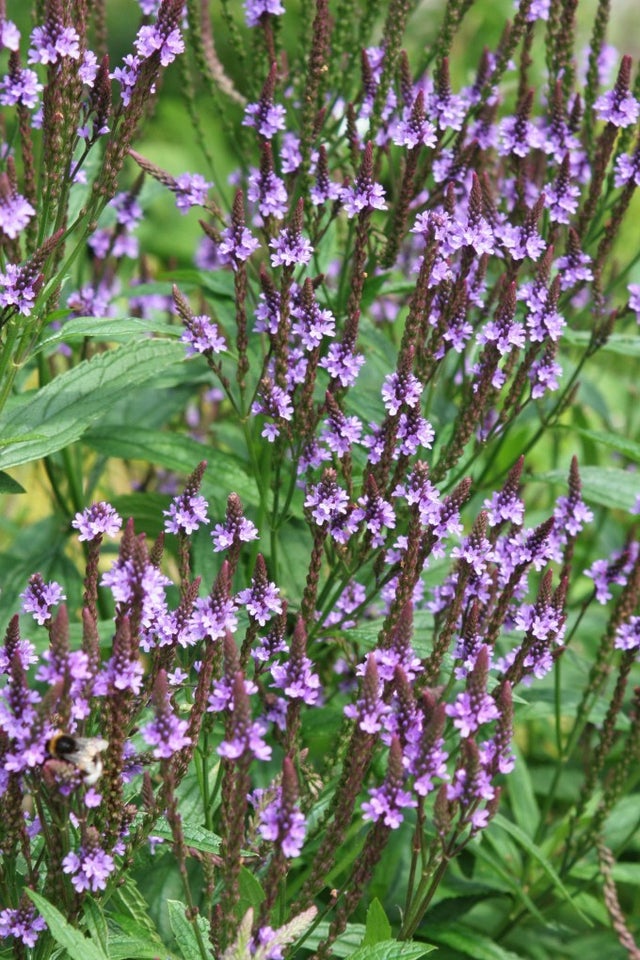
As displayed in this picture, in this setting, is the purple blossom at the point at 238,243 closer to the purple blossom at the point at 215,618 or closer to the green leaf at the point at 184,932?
the purple blossom at the point at 215,618

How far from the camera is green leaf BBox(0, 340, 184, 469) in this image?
3.28m

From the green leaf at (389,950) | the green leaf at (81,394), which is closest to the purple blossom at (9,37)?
the green leaf at (81,394)

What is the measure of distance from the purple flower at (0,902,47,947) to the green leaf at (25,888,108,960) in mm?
134

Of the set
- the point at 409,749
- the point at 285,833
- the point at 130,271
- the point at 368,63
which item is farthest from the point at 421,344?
the point at 130,271

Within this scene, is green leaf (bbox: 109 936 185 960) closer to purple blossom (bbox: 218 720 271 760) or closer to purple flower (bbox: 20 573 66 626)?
purple blossom (bbox: 218 720 271 760)

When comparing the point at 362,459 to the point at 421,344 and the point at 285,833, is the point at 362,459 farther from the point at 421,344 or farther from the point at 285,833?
the point at 285,833

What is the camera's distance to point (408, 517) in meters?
3.12

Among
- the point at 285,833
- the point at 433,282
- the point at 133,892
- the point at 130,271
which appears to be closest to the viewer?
the point at 285,833

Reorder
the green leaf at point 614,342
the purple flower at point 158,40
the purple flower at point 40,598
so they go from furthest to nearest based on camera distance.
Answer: the green leaf at point 614,342, the purple flower at point 158,40, the purple flower at point 40,598

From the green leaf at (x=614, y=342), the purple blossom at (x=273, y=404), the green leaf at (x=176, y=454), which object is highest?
the green leaf at (x=614, y=342)

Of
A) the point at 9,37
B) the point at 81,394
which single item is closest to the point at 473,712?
the point at 81,394

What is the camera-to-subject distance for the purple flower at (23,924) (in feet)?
7.79

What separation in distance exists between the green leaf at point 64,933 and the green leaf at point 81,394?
126 cm

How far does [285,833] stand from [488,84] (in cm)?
250
